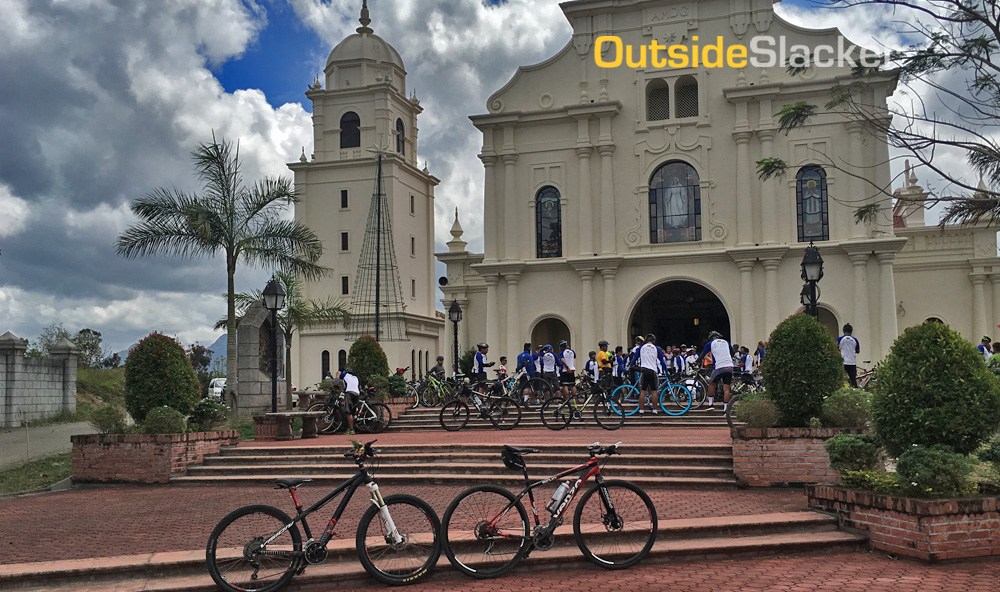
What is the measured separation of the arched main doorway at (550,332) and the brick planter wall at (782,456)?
2594 centimetres

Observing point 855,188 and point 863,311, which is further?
point 855,188

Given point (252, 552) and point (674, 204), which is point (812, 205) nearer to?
point (674, 204)

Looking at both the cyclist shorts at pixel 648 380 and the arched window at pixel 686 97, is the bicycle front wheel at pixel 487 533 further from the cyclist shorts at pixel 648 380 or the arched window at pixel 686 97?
the arched window at pixel 686 97

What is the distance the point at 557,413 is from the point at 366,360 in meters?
6.59

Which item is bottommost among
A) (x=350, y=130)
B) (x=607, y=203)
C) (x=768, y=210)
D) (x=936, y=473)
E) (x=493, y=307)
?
(x=936, y=473)

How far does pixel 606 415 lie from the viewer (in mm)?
18828

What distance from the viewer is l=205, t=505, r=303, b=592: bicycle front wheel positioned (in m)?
7.46

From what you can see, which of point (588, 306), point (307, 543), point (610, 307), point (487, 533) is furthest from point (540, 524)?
A: point (588, 306)

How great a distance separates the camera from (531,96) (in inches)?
1483

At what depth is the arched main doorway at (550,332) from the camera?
3807cm

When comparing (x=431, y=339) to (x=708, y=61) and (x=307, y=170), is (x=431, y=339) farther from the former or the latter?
(x=708, y=61)

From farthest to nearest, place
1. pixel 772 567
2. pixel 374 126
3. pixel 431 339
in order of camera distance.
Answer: pixel 431 339 → pixel 374 126 → pixel 772 567

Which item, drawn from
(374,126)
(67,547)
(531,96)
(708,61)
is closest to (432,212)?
(374,126)

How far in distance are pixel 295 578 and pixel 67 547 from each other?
9.89 feet
